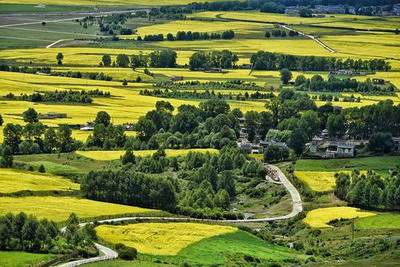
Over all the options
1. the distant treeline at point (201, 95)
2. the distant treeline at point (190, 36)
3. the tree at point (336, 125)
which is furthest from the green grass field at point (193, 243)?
the distant treeline at point (190, 36)

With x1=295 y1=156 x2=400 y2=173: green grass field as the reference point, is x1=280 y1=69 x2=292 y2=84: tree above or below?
below

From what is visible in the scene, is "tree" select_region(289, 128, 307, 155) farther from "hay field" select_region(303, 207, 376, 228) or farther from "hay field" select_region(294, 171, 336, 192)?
"hay field" select_region(303, 207, 376, 228)

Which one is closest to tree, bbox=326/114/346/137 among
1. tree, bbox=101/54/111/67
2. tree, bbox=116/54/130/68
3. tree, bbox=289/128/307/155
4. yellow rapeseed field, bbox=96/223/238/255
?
tree, bbox=289/128/307/155

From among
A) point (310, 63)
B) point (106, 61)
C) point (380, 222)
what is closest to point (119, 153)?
point (380, 222)

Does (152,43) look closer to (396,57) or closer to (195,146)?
(396,57)

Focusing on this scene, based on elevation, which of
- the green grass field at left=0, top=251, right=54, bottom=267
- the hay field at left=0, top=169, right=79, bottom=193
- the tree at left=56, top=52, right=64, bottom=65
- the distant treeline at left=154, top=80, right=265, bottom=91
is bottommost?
the distant treeline at left=154, top=80, right=265, bottom=91

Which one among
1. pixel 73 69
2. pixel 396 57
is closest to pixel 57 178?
pixel 73 69
